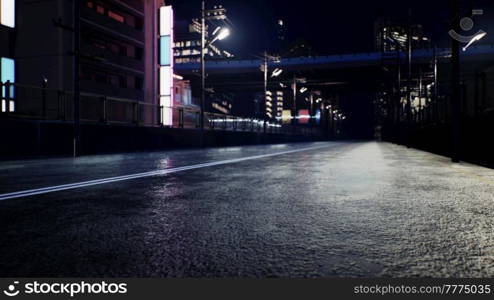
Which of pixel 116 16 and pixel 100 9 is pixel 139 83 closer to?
pixel 116 16

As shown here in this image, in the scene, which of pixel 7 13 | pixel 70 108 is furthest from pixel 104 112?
pixel 7 13

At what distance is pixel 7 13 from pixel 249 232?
32.2m

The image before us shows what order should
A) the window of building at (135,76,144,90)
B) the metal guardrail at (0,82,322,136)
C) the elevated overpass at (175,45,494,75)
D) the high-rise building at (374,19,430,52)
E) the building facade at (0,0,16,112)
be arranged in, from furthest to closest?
the elevated overpass at (175,45,494,75), the window of building at (135,76,144,90), the high-rise building at (374,19,430,52), the building facade at (0,0,16,112), the metal guardrail at (0,82,322,136)

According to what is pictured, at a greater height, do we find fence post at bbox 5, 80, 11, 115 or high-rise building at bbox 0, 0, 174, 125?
high-rise building at bbox 0, 0, 174, 125

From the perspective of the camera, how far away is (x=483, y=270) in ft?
7.07

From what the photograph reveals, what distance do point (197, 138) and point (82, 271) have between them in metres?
23.8

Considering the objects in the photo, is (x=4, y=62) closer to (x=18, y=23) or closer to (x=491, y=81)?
(x=18, y=23)

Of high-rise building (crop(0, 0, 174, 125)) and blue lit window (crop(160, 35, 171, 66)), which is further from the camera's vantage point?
blue lit window (crop(160, 35, 171, 66))

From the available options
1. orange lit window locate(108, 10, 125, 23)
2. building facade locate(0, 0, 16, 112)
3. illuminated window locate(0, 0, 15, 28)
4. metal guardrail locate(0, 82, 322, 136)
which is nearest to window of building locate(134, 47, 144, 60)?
orange lit window locate(108, 10, 125, 23)

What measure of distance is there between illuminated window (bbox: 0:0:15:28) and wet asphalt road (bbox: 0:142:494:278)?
27.8m

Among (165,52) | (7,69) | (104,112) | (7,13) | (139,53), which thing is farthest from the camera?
(139,53)

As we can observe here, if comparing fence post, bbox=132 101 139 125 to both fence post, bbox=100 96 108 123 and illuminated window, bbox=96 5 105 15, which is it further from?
illuminated window, bbox=96 5 105 15

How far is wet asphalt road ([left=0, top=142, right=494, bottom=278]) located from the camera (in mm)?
2199

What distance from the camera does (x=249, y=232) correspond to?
120 inches
